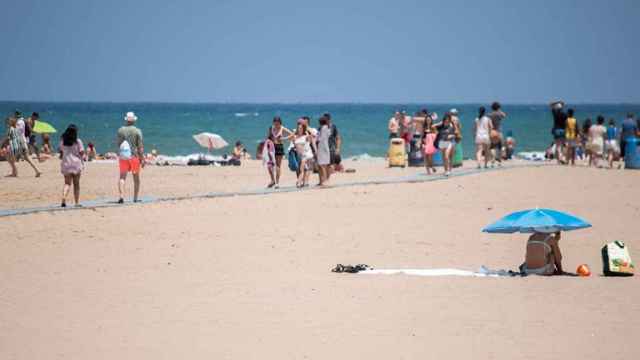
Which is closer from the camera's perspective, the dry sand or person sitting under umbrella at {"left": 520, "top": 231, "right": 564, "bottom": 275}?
the dry sand

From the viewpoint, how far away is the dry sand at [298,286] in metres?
8.49

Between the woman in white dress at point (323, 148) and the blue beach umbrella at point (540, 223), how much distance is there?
10923 millimetres

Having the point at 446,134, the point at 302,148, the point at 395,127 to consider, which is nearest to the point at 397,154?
the point at 395,127

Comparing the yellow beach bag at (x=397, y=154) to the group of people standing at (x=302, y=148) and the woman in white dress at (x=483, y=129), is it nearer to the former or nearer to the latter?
the woman in white dress at (x=483, y=129)

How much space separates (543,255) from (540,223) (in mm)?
464

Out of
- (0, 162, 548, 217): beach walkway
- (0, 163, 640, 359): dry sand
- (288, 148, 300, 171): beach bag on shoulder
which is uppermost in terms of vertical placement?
(288, 148, 300, 171): beach bag on shoulder

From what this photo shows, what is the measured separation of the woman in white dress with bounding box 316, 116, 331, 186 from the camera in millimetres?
22156

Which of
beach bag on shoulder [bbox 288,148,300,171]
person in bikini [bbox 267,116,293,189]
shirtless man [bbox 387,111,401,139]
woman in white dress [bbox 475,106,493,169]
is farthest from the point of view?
shirtless man [bbox 387,111,401,139]

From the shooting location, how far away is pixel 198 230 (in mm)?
15398

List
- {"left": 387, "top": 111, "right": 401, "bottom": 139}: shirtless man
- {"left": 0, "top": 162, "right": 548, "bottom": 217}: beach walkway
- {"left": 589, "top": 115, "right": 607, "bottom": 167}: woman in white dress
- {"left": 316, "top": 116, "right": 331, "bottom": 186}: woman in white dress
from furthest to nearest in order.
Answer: {"left": 387, "top": 111, "right": 401, "bottom": 139}: shirtless man, {"left": 589, "top": 115, "right": 607, "bottom": 167}: woman in white dress, {"left": 316, "top": 116, "right": 331, "bottom": 186}: woman in white dress, {"left": 0, "top": 162, "right": 548, "bottom": 217}: beach walkway

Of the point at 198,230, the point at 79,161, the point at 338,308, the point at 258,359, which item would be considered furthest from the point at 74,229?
the point at 258,359

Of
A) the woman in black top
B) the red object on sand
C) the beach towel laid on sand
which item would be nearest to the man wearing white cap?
the beach towel laid on sand

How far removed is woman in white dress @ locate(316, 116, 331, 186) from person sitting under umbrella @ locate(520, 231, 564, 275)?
10.9m

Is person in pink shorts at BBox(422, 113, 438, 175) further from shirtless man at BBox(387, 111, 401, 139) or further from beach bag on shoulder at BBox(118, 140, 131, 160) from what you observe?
beach bag on shoulder at BBox(118, 140, 131, 160)
